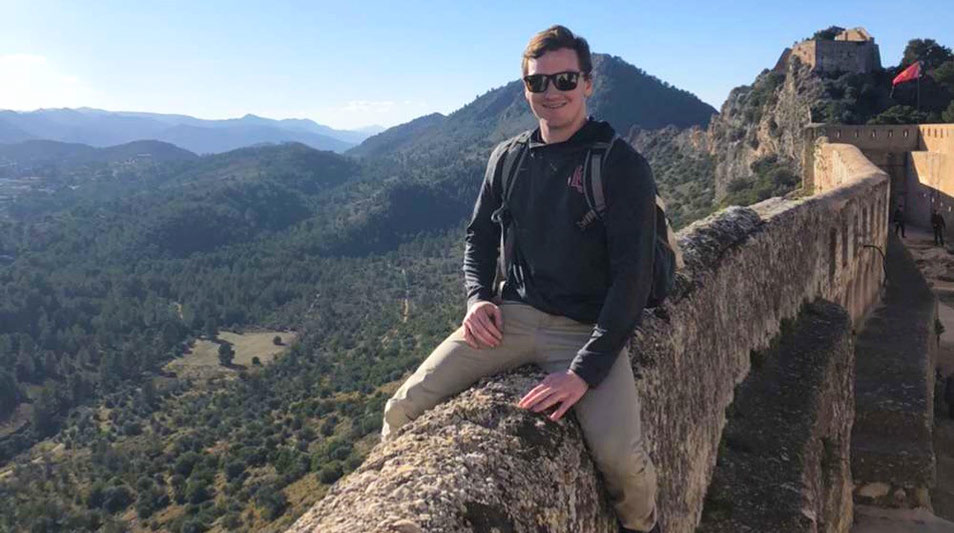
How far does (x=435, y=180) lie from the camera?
624 ft

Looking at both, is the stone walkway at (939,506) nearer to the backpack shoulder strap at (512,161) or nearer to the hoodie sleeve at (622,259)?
the hoodie sleeve at (622,259)

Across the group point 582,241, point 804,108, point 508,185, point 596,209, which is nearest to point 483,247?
point 508,185

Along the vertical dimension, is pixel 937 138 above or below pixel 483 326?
above

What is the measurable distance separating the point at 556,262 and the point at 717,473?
295 cm

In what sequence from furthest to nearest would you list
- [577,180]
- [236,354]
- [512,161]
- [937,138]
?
[236,354] < [937,138] < [512,161] < [577,180]

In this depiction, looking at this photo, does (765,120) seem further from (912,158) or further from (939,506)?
(939,506)

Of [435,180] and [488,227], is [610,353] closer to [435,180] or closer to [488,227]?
[488,227]

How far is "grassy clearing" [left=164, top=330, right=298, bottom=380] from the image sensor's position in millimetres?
104062

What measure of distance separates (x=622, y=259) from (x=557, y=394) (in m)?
0.60

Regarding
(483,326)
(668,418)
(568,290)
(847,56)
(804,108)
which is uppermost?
(847,56)

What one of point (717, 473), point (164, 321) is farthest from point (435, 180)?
point (717, 473)

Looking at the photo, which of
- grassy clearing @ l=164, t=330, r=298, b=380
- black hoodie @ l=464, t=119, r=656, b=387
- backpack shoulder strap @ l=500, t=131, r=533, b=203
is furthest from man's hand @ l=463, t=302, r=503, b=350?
grassy clearing @ l=164, t=330, r=298, b=380

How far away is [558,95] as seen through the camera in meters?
3.08

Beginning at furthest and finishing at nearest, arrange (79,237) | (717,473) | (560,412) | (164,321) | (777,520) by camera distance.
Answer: (79,237) < (164,321) < (717,473) < (777,520) < (560,412)
